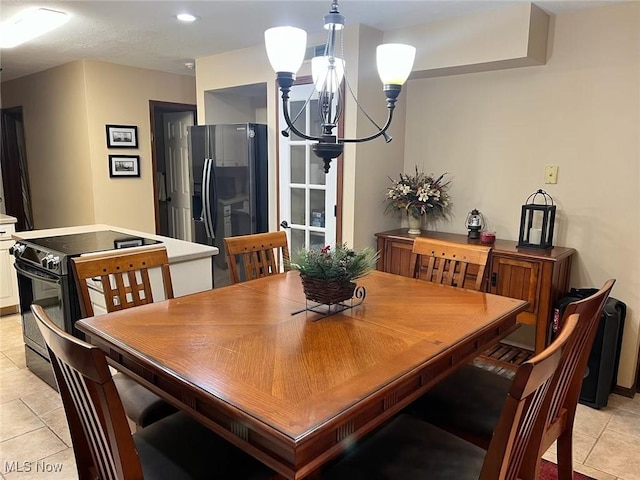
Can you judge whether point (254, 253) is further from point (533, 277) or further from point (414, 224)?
point (533, 277)

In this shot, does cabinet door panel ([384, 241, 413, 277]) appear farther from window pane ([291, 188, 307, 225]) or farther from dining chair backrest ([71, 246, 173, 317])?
dining chair backrest ([71, 246, 173, 317])

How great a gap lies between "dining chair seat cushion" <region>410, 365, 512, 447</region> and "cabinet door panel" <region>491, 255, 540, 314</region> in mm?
1226

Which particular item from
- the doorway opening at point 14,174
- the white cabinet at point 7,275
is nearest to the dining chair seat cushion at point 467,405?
the white cabinet at point 7,275

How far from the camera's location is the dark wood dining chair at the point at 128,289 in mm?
1772

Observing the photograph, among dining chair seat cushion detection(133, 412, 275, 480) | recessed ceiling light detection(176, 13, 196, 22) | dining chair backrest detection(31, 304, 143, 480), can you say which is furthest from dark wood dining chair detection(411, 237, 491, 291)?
recessed ceiling light detection(176, 13, 196, 22)

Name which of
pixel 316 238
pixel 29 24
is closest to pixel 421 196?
pixel 316 238

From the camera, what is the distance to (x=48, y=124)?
17.5 feet

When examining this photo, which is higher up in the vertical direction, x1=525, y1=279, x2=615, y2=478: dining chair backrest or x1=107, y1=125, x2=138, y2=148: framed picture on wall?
x1=107, y1=125, x2=138, y2=148: framed picture on wall

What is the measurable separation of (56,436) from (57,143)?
12.5ft

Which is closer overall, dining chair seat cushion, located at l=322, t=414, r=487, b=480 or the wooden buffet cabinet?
dining chair seat cushion, located at l=322, t=414, r=487, b=480

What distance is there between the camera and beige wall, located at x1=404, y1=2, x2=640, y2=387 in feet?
9.48

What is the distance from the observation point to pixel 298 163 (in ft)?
12.8

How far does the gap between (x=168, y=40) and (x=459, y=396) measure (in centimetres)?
345

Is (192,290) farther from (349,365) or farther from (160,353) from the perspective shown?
(349,365)
